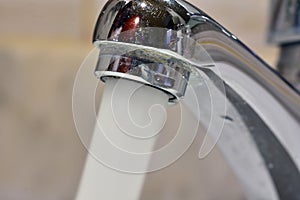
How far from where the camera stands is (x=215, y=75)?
0.25 meters

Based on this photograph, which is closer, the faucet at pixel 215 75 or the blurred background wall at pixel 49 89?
the faucet at pixel 215 75

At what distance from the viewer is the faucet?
8.1 inches

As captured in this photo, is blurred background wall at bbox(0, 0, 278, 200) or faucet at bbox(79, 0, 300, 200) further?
blurred background wall at bbox(0, 0, 278, 200)

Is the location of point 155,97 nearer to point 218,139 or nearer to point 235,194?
point 218,139

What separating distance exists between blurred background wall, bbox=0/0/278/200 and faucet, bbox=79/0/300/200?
271mm

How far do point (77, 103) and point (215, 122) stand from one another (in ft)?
0.33

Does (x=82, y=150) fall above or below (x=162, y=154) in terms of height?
below

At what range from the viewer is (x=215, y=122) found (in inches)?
11.9

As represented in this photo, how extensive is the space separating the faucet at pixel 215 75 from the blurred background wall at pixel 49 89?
0.27 meters

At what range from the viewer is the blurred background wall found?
22.6 inches

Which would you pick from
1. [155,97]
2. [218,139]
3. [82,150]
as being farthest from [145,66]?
[82,150]

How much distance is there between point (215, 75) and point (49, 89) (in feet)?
1.22

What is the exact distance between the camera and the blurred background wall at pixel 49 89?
573 millimetres

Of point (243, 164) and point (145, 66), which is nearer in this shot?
point (145, 66)
